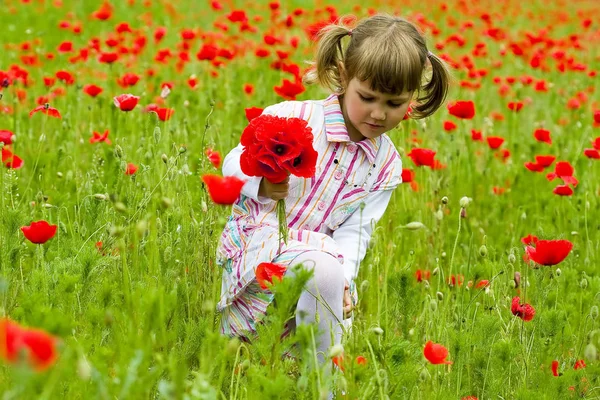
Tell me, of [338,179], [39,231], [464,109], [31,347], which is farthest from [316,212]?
[31,347]

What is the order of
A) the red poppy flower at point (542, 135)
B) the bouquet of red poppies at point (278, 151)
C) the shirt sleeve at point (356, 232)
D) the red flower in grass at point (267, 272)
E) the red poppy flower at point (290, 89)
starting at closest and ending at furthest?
1. the bouquet of red poppies at point (278, 151)
2. the red flower in grass at point (267, 272)
3. the shirt sleeve at point (356, 232)
4. the red poppy flower at point (290, 89)
5. the red poppy flower at point (542, 135)

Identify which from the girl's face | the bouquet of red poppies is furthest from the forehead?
the bouquet of red poppies

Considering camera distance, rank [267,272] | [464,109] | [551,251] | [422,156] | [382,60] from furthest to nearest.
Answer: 1. [464,109]
2. [422,156]
3. [382,60]
4. [551,251]
5. [267,272]

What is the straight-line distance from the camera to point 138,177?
3168 millimetres

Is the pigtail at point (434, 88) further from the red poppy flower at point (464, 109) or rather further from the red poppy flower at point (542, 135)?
the red poppy flower at point (542, 135)

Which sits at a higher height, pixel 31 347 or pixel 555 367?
pixel 31 347

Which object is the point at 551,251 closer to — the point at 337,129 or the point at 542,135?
the point at 337,129

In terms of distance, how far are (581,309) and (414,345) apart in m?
0.96

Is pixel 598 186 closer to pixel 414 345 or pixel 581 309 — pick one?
pixel 581 309

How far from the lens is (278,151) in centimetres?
214

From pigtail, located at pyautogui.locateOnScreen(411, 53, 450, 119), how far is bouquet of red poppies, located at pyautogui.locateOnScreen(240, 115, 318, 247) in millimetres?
1087

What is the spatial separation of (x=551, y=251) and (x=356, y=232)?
70cm

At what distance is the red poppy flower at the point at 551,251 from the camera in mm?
2451

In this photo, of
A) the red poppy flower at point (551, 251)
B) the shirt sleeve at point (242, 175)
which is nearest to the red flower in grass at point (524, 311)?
the red poppy flower at point (551, 251)
